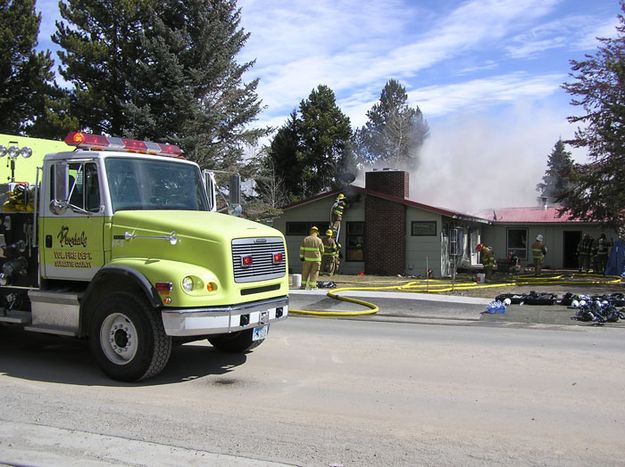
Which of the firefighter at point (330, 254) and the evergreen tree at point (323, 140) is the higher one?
the evergreen tree at point (323, 140)

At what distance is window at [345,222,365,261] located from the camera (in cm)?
2550

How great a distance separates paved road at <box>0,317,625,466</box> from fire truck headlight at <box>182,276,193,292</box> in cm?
111

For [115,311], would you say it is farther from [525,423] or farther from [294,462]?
[525,423]

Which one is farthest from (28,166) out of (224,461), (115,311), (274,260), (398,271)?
(398,271)

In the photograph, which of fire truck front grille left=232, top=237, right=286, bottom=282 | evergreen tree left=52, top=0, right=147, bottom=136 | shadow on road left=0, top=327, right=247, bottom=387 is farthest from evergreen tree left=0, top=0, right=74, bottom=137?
fire truck front grille left=232, top=237, right=286, bottom=282

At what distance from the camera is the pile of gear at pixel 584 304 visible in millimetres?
12273

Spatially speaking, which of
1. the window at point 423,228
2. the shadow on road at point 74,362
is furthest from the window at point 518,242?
the shadow on road at point 74,362

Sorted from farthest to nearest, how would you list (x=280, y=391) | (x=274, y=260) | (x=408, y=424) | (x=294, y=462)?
(x=274, y=260) → (x=280, y=391) → (x=408, y=424) → (x=294, y=462)

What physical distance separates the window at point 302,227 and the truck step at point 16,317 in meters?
18.9

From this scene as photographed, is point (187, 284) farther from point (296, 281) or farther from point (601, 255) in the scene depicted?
point (601, 255)

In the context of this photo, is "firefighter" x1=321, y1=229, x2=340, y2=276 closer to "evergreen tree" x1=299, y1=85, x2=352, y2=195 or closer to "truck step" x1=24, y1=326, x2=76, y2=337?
"truck step" x1=24, y1=326, x2=76, y2=337

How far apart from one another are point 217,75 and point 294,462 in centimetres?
2535

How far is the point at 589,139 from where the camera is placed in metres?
28.3

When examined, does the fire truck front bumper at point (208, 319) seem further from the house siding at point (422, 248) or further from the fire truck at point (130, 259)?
the house siding at point (422, 248)
